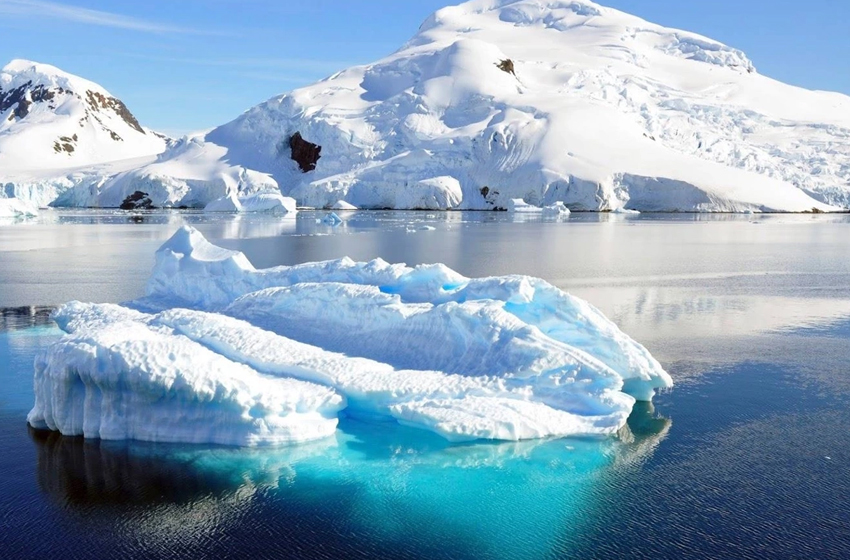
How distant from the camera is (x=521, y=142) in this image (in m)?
50.2

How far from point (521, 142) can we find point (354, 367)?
44.8 metres

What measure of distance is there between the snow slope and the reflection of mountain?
3813 cm

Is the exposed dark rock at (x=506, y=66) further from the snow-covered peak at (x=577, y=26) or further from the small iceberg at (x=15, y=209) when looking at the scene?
the small iceberg at (x=15, y=209)

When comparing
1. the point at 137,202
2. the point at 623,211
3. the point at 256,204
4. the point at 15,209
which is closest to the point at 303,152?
the point at 256,204

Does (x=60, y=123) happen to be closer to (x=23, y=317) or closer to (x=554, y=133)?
(x=554, y=133)

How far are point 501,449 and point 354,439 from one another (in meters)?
1.17

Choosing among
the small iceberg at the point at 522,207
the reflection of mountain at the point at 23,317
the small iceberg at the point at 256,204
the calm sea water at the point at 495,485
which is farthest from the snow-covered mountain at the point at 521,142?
the calm sea water at the point at 495,485

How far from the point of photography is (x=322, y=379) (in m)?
6.85

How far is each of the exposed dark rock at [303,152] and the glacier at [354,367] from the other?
47.2 m

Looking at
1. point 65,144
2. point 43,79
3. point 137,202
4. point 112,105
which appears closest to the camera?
point 137,202

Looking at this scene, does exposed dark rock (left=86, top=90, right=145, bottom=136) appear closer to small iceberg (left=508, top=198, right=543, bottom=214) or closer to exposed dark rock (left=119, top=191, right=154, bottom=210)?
exposed dark rock (left=119, top=191, right=154, bottom=210)

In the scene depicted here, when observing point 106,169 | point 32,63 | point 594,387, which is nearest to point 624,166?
point 106,169

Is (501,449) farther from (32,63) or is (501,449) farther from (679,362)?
(32,63)

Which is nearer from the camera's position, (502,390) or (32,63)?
(502,390)
